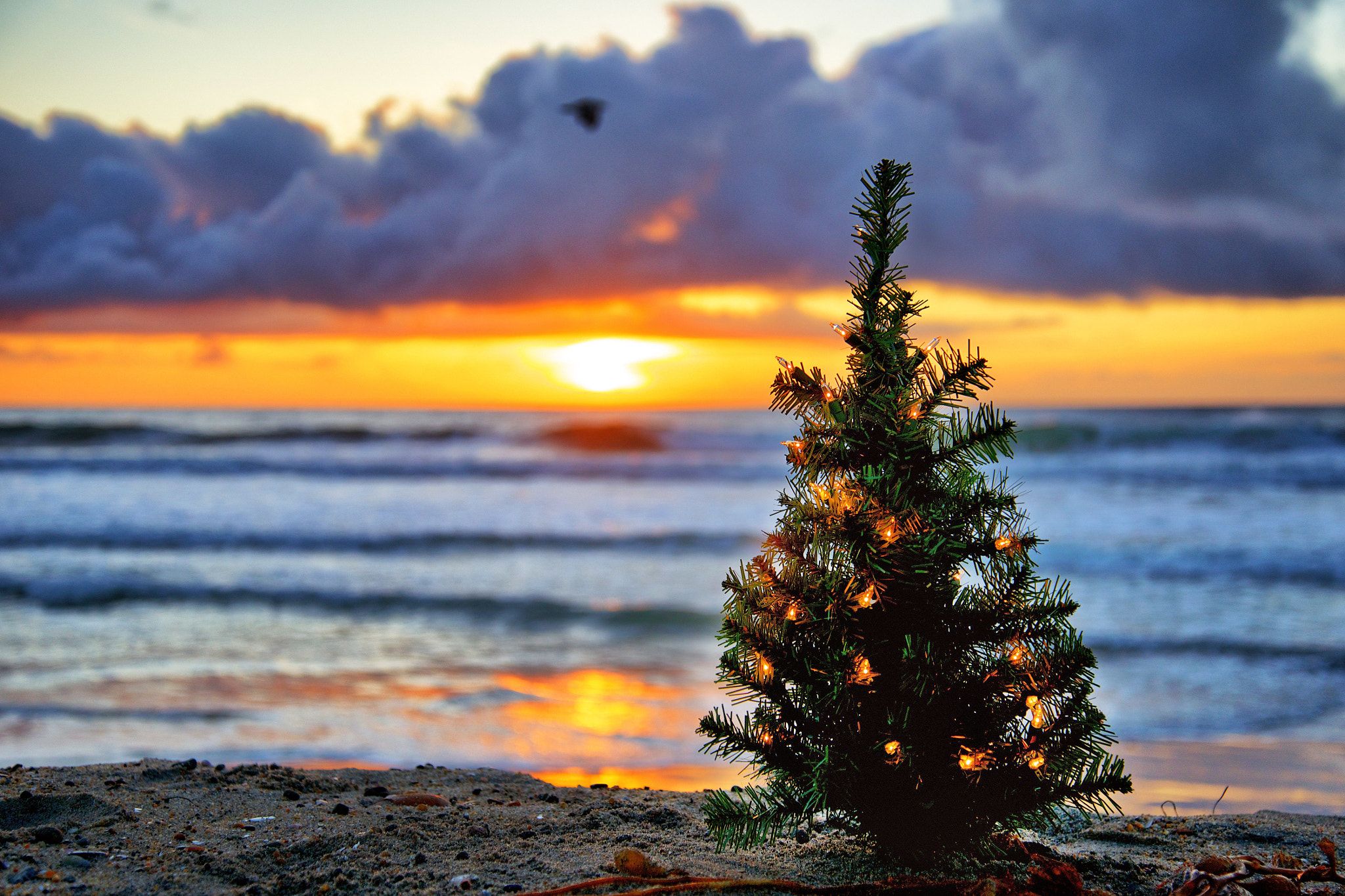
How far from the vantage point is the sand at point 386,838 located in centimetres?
266

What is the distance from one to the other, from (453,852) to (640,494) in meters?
16.8

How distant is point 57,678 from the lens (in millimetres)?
6398

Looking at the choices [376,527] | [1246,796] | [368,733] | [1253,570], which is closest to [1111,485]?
[1253,570]

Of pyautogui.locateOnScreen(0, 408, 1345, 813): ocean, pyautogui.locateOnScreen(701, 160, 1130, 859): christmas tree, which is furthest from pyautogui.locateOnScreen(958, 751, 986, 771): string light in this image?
pyautogui.locateOnScreen(0, 408, 1345, 813): ocean

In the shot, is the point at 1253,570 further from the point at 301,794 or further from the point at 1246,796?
the point at 301,794

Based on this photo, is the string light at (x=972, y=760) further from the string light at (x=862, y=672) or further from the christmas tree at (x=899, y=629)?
the string light at (x=862, y=672)

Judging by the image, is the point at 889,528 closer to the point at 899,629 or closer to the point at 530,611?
the point at 899,629

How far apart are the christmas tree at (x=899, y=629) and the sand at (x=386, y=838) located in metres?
0.39

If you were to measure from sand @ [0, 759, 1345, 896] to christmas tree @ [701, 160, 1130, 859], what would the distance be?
15.3 inches

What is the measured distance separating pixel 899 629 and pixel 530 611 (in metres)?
7.21

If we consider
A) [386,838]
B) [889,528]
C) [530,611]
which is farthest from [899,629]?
[530,611]

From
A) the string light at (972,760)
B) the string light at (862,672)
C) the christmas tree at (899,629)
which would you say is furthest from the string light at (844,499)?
the string light at (972,760)

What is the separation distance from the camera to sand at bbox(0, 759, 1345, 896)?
266 centimetres

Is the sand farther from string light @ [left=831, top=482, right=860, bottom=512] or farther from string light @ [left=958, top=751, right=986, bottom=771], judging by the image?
string light @ [left=831, top=482, right=860, bottom=512]
